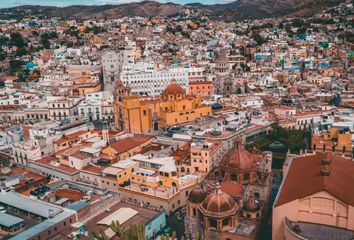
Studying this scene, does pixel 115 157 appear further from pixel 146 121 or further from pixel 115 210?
pixel 146 121

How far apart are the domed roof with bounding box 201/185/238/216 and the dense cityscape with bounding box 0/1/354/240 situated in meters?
0.08

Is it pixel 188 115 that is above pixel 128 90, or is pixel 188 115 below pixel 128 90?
below

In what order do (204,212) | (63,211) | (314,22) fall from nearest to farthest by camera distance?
1. (204,212)
2. (63,211)
3. (314,22)

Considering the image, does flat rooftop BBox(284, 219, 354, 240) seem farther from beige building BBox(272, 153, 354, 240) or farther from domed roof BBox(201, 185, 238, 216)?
domed roof BBox(201, 185, 238, 216)

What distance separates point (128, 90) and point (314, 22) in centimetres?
14125

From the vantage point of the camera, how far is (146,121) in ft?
203

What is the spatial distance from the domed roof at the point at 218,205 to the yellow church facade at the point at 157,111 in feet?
105

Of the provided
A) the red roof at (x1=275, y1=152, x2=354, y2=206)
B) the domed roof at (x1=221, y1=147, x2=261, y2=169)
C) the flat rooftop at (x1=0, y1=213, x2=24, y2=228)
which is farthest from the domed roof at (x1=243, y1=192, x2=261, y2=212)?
the flat rooftop at (x1=0, y1=213, x2=24, y2=228)

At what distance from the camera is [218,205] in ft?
96.6

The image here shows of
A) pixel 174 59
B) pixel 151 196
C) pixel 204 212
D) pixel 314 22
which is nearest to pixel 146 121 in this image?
pixel 151 196

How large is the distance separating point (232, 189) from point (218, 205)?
4478 mm

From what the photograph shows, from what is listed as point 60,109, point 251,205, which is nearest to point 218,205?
point 251,205

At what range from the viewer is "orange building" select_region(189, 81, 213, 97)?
8456 cm

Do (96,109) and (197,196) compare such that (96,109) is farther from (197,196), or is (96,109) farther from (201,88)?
(197,196)
